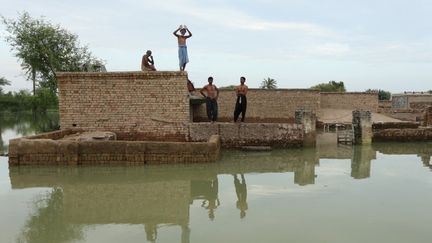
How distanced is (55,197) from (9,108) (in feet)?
184

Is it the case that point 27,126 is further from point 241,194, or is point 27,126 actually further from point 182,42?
point 241,194

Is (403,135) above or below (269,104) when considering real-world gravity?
below

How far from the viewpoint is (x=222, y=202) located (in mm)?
6086

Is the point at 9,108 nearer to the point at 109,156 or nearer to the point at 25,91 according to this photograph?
the point at 25,91

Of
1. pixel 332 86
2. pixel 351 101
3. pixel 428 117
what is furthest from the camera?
pixel 332 86

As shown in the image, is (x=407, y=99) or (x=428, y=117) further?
(x=407, y=99)

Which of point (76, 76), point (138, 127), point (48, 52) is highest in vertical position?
point (48, 52)

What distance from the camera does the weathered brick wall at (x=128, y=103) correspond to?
1140 centimetres

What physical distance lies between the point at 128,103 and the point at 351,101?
628 inches

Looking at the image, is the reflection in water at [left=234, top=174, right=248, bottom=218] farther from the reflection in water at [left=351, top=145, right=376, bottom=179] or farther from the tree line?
the tree line

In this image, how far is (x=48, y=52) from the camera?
23078 millimetres

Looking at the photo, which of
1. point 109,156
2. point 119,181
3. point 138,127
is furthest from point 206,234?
point 138,127

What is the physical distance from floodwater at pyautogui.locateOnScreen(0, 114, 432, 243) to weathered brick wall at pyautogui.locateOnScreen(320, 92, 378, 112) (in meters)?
13.7

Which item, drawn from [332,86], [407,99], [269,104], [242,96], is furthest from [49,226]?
[332,86]
